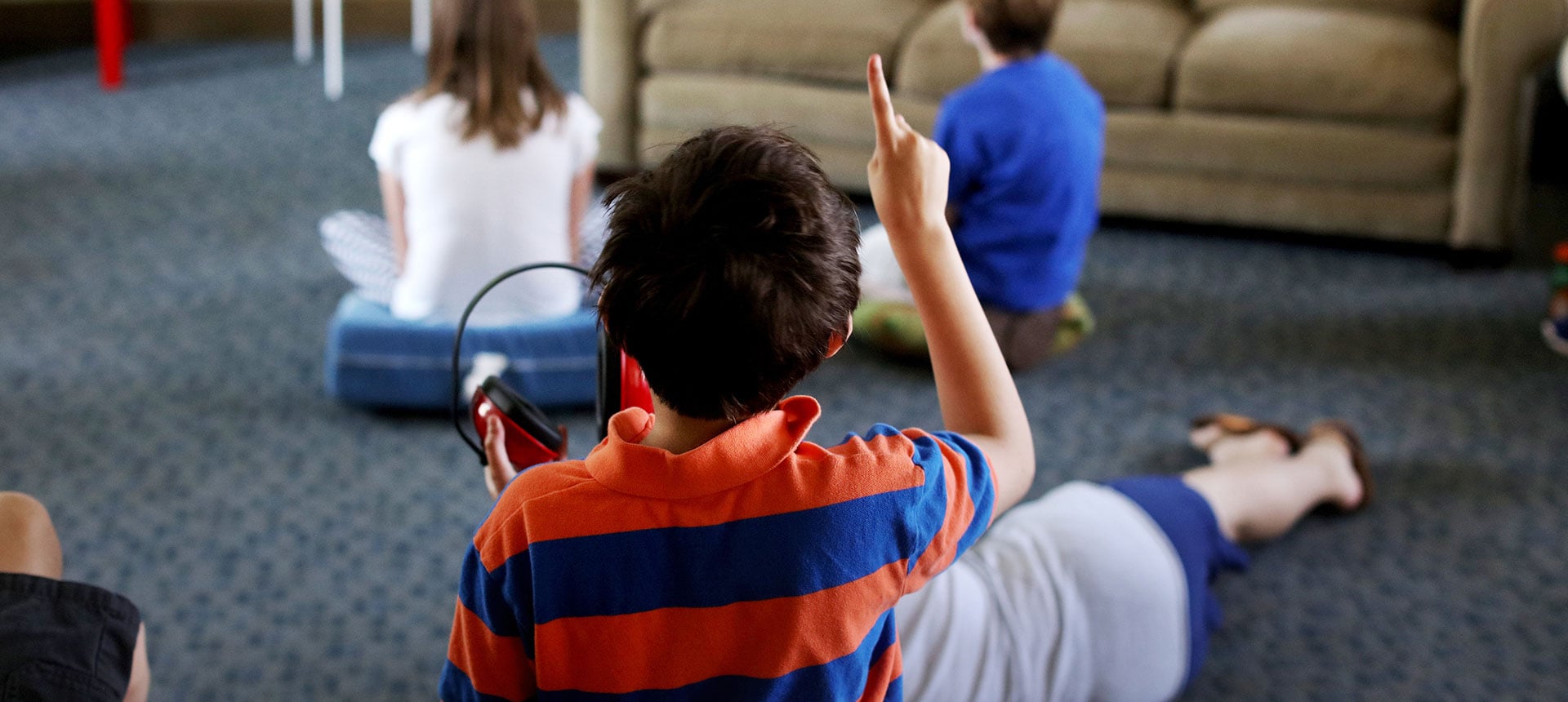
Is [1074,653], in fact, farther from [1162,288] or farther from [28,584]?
[1162,288]

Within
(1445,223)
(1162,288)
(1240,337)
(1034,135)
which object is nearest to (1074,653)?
(1034,135)

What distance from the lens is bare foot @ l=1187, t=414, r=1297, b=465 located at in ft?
6.18

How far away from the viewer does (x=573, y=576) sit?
73 centimetres

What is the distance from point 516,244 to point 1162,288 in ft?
4.42

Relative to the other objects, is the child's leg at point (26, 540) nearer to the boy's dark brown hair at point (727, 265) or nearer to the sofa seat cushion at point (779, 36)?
the boy's dark brown hair at point (727, 265)

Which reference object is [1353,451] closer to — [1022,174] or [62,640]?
[1022,174]

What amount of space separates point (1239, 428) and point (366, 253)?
4.73 ft

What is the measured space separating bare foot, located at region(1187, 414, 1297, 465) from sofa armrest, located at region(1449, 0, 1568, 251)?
1.05 m

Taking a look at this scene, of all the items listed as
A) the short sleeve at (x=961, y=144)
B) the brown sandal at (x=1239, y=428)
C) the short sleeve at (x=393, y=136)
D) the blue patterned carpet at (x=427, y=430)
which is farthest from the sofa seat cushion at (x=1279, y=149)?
the short sleeve at (x=393, y=136)

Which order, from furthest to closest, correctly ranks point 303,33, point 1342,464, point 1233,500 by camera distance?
point 303,33
point 1342,464
point 1233,500

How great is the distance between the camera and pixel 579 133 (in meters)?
2.15

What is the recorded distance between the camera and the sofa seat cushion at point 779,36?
300 centimetres

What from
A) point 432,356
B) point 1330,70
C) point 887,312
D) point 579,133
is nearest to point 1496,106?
point 1330,70

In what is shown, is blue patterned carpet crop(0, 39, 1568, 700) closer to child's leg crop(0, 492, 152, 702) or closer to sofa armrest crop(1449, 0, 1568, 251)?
sofa armrest crop(1449, 0, 1568, 251)
